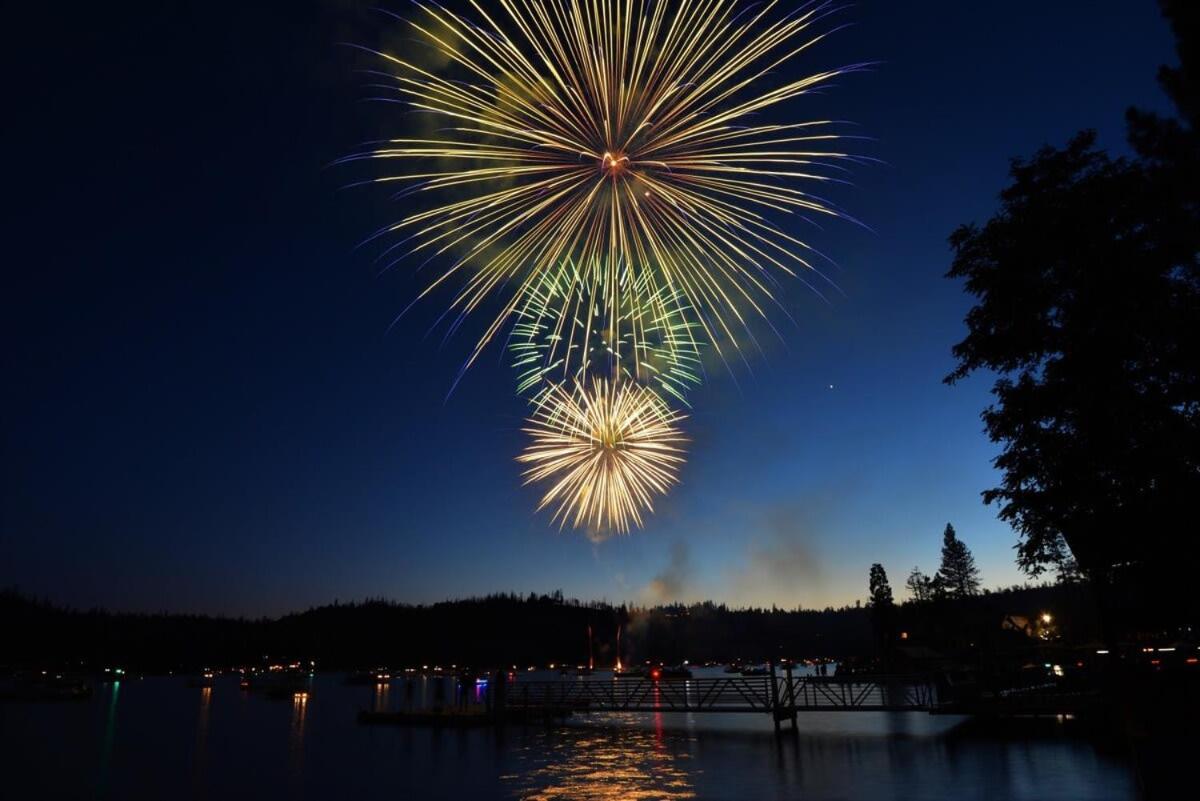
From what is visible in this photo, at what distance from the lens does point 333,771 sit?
77.9 feet

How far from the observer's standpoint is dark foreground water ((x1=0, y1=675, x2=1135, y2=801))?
1652 centimetres

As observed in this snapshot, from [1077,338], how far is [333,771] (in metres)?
24.0

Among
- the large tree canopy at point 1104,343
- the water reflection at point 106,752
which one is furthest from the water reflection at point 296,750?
the large tree canopy at point 1104,343

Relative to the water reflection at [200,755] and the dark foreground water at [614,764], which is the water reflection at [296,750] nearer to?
the dark foreground water at [614,764]

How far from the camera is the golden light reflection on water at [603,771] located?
668 inches

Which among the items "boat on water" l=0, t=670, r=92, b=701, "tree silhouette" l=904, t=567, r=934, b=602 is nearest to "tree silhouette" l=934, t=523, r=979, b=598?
"tree silhouette" l=904, t=567, r=934, b=602

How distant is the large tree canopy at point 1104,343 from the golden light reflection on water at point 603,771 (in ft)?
33.0

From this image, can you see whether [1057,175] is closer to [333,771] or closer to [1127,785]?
[1127,785]

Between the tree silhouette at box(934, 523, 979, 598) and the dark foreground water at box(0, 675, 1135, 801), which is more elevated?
the tree silhouette at box(934, 523, 979, 598)

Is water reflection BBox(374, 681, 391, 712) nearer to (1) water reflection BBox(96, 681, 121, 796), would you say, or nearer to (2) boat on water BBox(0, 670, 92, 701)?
(1) water reflection BBox(96, 681, 121, 796)

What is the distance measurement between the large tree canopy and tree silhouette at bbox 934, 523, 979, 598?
8644 centimetres

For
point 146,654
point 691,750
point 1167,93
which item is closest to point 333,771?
point 691,750

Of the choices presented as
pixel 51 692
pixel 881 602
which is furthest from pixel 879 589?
pixel 51 692

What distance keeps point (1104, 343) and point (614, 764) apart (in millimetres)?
16343
